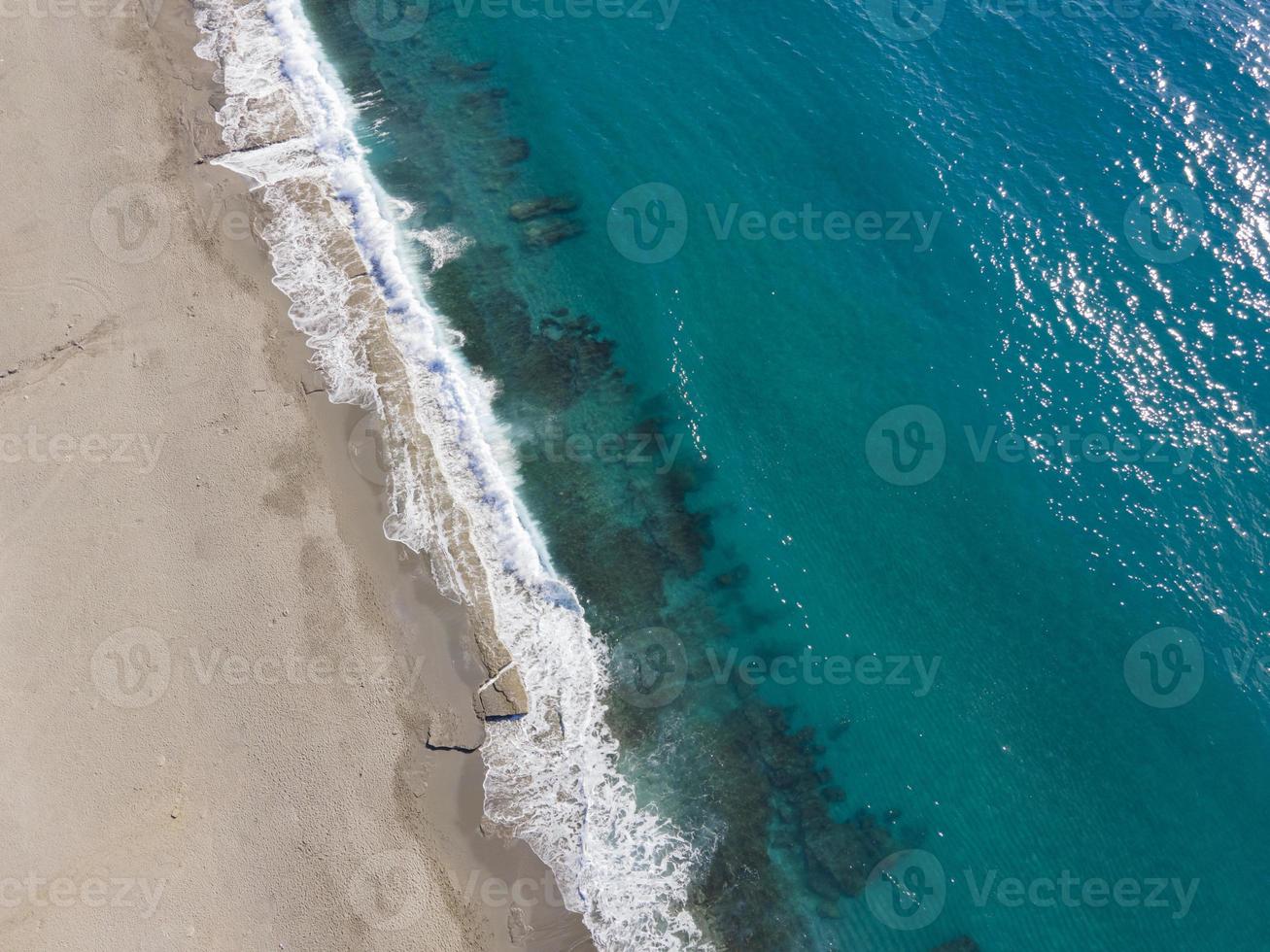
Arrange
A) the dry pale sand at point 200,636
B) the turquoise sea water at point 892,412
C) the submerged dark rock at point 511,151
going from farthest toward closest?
1. the submerged dark rock at point 511,151
2. the turquoise sea water at point 892,412
3. the dry pale sand at point 200,636

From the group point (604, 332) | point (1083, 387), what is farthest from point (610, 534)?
point (1083, 387)

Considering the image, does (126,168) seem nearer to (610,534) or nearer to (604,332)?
(604,332)

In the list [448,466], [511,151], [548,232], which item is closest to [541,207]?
[548,232]

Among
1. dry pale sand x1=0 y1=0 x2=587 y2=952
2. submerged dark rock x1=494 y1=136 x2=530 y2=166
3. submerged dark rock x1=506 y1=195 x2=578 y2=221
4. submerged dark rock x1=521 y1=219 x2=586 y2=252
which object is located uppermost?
submerged dark rock x1=494 y1=136 x2=530 y2=166

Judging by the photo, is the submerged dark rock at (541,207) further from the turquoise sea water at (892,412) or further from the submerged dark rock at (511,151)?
the submerged dark rock at (511,151)

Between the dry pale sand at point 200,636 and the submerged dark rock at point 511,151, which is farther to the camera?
the submerged dark rock at point 511,151

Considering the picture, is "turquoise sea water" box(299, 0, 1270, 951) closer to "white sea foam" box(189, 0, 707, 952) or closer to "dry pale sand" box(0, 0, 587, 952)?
"white sea foam" box(189, 0, 707, 952)

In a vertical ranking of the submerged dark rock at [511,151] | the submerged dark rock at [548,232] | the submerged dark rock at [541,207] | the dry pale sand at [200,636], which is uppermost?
the submerged dark rock at [511,151]

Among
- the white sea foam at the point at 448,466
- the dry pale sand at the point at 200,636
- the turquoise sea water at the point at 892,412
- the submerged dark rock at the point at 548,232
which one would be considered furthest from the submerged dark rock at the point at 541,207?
the dry pale sand at the point at 200,636

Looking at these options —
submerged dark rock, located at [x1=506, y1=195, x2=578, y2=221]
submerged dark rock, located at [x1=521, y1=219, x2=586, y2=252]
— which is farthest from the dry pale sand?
submerged dark rock, located at [x1=506, y1=195, x2=578, y2=221]
